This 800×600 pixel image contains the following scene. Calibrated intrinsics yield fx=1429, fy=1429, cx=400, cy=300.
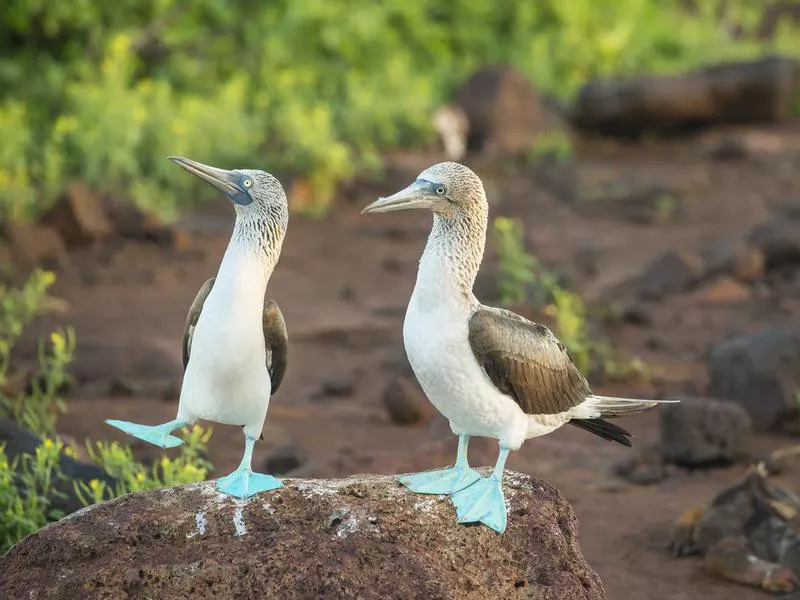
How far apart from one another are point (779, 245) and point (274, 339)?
299 inches

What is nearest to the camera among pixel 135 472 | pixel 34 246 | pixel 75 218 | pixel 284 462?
pixel 135 472

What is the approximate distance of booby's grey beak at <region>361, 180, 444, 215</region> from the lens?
160 inches

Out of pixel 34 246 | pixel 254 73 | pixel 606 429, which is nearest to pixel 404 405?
pixel 606 429

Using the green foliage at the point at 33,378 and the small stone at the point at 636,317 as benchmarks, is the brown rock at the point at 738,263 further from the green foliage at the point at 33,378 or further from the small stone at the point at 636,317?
the green foliage at the point at 33,378

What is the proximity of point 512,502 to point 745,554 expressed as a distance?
190 cm

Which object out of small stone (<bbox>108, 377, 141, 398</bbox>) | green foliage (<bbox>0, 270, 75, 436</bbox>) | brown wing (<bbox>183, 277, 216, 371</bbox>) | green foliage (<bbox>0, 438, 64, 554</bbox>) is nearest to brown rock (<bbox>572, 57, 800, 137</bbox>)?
green foliage (<bbox>0, 270, 75, 436</bbox>)

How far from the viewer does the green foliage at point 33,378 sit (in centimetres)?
672

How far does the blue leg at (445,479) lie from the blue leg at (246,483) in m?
0.40

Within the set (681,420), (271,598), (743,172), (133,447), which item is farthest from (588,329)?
(743,172)

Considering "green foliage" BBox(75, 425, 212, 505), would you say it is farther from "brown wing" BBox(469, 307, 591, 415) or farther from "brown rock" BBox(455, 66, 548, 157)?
"brown rock" BBox(455, 66, 548, 157)

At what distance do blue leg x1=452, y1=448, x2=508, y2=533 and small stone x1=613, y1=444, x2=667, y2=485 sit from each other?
292 cm

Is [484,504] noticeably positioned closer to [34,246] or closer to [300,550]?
[300,550]

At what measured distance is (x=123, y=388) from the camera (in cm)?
811

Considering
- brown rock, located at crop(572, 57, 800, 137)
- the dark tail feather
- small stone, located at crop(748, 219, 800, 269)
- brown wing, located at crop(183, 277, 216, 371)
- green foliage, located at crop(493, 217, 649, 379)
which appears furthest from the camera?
brown rock, located at crop(572, 57, 800, 137)
